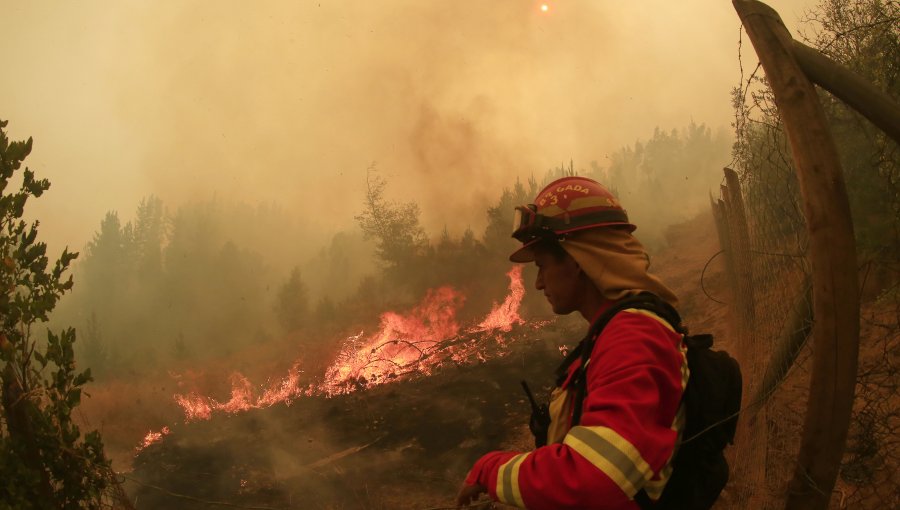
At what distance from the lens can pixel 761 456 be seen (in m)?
3.46

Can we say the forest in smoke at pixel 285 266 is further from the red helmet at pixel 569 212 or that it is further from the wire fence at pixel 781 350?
the red helmet at pixel 569 212

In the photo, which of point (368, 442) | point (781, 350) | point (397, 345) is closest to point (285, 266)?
point (397, 345)

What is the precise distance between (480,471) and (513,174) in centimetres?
3135

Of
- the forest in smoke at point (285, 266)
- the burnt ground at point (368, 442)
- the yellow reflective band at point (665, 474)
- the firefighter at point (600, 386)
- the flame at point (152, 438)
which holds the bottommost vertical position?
the burnt ground at point (368, 442)

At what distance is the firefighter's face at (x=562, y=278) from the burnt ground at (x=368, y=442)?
4.76 metres

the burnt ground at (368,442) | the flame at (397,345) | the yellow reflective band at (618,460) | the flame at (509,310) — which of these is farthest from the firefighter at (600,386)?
the flame at (509,310)

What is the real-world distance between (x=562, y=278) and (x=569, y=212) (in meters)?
0.32

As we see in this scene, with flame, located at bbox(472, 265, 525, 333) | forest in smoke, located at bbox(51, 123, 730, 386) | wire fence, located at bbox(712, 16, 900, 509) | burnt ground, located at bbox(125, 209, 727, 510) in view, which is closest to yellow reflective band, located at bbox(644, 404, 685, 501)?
wire fence, located at bbox(712, 16, 900, 509)

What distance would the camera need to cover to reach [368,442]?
9680 mm

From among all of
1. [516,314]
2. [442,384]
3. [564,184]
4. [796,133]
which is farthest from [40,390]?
[516,314]

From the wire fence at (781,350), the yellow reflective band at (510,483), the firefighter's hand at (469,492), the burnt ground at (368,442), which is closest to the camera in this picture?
the yellow reflective band at (510,483)

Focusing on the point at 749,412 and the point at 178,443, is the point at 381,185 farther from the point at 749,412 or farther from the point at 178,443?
the point at 749,412

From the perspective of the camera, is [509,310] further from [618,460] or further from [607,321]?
[618,460]

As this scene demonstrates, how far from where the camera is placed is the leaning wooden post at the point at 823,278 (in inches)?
67.1
